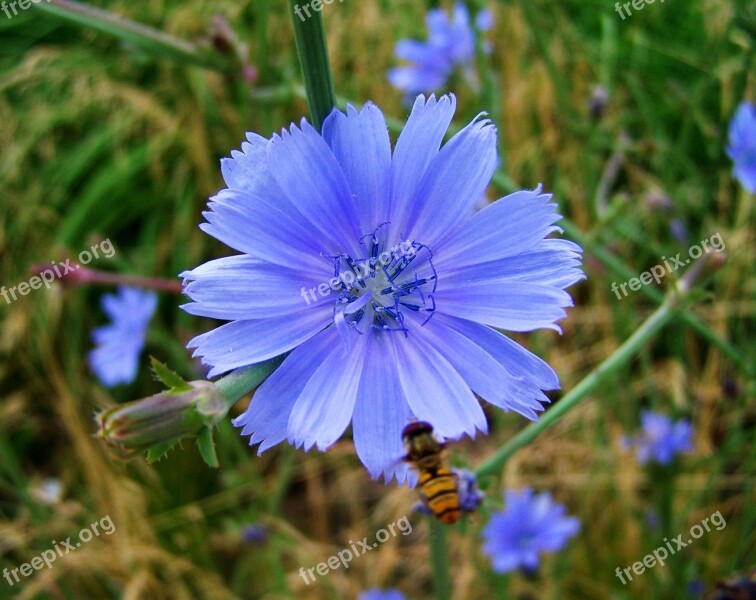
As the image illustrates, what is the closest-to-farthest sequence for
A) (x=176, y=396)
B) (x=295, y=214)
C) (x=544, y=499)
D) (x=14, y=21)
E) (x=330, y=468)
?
1. (x=176, y=396)
2. (x=295, y=214)
3. (x=544, y=499)
4. (x=330, y=468)
5. (x=14, y=21)

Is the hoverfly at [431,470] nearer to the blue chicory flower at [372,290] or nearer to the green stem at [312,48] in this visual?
the blue chicory flower at [372,290]

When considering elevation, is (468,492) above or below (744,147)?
below

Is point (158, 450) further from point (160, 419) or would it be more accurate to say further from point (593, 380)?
point (593, 380)

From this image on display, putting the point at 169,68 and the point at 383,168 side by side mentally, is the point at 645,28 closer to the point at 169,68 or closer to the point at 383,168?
the point at 169,68

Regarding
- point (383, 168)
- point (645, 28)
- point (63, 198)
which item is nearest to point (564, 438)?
point (645, 28)

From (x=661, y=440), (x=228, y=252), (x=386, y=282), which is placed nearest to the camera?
(x=386, y=282)

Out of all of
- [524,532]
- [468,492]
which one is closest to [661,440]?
[524,532]

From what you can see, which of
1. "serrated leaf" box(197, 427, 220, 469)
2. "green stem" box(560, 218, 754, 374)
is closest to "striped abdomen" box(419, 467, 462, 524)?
"serrated leaf" box(197, 427, 220, 469)
